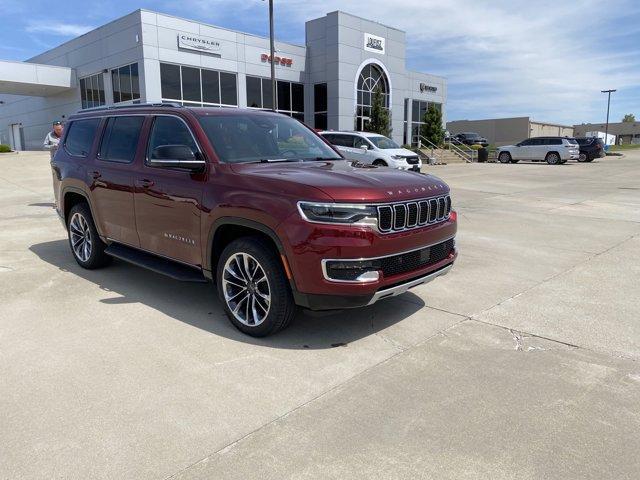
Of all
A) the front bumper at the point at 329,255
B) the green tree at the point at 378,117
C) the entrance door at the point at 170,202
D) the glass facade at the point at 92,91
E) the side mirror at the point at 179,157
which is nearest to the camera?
the front bumper at the point at 329,255

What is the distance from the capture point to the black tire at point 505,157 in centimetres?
3641

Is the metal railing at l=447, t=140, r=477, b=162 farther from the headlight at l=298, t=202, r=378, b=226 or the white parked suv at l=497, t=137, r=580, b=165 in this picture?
the headlight at l=298, t=202, r=378, b=226

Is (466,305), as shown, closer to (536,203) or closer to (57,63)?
(536,203)

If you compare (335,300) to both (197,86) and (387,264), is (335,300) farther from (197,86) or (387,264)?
(197,86)

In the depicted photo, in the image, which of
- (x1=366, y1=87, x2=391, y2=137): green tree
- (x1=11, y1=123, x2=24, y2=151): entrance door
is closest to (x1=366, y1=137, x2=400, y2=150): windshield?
(x1=366, y1=87, x2=391, y2=137): green tree

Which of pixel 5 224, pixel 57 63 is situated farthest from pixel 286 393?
pixel 57 63

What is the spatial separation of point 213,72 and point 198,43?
1.90 metres

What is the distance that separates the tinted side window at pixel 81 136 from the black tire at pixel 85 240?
2.20 feet

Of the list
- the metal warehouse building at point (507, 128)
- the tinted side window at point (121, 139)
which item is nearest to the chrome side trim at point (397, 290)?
the tinted side window at point (121, 139)

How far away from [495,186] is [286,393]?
16192 millimetres

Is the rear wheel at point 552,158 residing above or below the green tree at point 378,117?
below

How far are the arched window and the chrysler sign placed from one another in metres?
11.5

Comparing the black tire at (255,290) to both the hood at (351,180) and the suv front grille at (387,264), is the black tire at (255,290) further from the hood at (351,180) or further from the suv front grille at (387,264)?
the hood at (351,180)

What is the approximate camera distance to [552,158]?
34.1m
